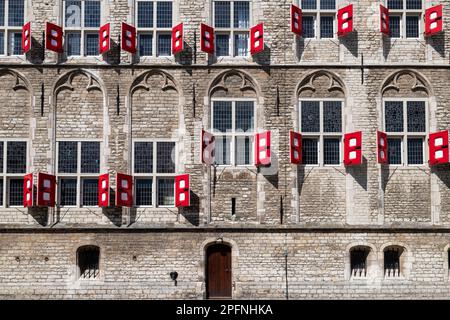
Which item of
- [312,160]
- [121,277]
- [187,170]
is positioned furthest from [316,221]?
[121,277]

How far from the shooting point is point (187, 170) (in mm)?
24172

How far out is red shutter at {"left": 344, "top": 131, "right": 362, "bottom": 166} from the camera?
23.6 metres

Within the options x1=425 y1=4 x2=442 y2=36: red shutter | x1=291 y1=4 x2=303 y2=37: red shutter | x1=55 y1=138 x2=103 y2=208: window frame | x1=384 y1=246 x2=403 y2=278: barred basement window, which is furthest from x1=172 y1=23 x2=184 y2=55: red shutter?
x1=384 y1=246 x2=403 y2=278: barred basement window

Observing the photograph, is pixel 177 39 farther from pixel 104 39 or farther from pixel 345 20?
pixel 345 20

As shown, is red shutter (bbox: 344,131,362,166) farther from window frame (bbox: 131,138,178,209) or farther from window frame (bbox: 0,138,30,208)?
window frame (bbox: 0,138,30,208)

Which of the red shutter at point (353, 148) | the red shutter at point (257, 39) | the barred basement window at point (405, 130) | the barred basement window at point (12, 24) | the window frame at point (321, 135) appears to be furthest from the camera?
the barred basement window at point (12, 24)

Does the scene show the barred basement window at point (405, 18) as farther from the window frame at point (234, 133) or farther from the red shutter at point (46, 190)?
the red shutter at point (46, 190)

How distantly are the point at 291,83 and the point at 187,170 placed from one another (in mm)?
4057

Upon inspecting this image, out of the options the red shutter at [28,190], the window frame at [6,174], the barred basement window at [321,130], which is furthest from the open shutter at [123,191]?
the barred basement window at [321,130]

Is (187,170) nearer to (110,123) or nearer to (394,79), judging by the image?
(110,123)

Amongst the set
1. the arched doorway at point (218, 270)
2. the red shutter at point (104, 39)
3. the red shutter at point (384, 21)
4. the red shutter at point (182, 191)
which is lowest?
the arched doorway at point (218, 270)

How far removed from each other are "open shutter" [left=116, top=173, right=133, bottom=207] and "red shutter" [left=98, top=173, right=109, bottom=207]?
299mm

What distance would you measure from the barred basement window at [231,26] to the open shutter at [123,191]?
472cm

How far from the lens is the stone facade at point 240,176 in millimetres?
23609
